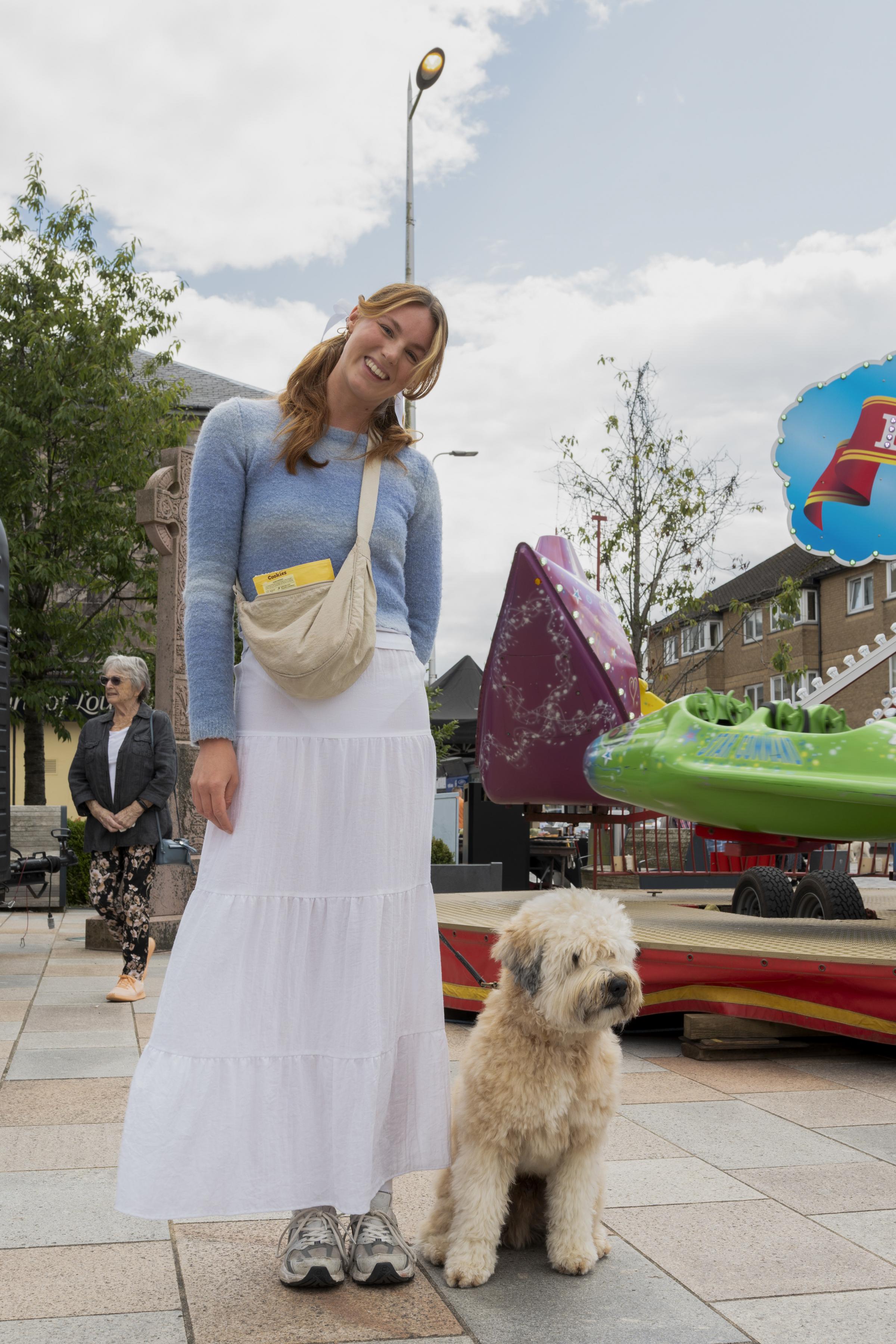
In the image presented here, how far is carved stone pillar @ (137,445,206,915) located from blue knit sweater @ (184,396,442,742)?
324 inches

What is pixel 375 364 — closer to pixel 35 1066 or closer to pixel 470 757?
pixel 35 1066

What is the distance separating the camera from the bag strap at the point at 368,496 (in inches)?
106

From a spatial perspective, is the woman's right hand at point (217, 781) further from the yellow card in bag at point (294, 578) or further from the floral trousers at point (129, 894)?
the floral trousers at point (129, 894)

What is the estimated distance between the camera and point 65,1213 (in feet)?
10.6

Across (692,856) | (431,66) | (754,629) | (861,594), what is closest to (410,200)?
(431,66)

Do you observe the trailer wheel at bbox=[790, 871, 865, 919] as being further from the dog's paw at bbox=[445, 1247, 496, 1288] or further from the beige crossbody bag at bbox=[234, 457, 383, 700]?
the beige crossbody bag at bbox=[234, 457, 383, 700]

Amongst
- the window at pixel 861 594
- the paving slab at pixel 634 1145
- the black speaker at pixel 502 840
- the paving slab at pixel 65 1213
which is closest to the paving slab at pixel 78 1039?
the paving slab at pixel 65 1213

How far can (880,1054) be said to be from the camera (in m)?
5.80

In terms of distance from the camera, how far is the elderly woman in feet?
23.4

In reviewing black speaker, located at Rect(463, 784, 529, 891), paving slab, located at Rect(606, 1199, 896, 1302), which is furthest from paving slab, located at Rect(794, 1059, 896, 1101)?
black speaker, located at Rect(463, 784, 529, 891)

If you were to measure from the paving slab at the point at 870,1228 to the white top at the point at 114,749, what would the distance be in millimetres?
5065

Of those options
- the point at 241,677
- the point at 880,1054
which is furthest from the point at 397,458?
the point at 880,1054

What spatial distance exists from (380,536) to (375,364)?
391 mm

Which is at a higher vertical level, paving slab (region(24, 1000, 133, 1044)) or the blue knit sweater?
the blue knit sweater
